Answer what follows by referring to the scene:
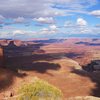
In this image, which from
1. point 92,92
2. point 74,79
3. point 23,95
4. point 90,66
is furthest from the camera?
point 90,66

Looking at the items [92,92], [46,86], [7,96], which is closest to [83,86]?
[92,92]

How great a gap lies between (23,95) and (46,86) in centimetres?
236

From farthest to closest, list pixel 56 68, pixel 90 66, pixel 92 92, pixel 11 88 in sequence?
pixel 90 66, pixel 56 68, pixel 92 92, pixel 11 88

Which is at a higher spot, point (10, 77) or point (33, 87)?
point (33, 87)

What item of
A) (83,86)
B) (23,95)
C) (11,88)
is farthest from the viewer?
(83,86)

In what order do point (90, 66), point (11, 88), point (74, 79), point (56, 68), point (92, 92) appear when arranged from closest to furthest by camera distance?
point (11, 88) < point (92, 92) < point (74, 79) < point (56, 68) < point (90, 66)

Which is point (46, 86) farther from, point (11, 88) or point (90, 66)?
point (90, 66)

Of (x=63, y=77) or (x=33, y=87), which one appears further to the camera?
(x=63, y=77)

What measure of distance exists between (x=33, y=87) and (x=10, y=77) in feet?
113

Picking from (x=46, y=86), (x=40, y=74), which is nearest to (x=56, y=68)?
(x=40, y=74)

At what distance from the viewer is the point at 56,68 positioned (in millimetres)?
87875

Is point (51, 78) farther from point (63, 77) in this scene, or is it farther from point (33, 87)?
point (33, 87)

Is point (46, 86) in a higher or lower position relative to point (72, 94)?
higher

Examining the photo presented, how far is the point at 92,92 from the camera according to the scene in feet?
200
